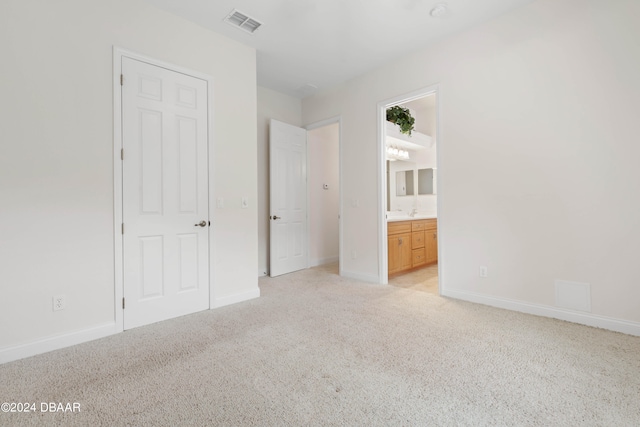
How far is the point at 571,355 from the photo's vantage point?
1.92 metres

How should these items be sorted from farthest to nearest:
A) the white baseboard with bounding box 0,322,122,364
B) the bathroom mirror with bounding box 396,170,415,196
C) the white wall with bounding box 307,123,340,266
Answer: the bathroom mirror with bounding box 396,170,415,196
the white wall with bounding box 307,123,340,266
the white baseboard with bounding box 0,322,122,364

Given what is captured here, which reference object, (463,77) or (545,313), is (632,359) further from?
(463,77)

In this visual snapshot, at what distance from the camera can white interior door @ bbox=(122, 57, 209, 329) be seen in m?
2.48

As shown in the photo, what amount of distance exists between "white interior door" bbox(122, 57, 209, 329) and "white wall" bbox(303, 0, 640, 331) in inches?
101

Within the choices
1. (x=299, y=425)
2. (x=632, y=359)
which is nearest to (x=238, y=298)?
(x=299, y=425)

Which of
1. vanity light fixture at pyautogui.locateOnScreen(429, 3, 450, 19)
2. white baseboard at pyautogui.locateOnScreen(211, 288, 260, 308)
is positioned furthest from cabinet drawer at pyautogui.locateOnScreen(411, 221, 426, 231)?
vanity light fixture at pyautogui.locateOnScreen(429, 3, 450, 19)

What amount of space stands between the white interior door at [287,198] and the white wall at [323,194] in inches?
8.6

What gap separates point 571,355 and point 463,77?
265cm

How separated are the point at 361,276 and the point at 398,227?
900mm

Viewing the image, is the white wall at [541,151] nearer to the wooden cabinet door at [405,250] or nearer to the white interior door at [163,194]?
the wooden cabinet door at [405,250]

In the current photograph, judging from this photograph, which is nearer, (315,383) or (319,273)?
(315,383)

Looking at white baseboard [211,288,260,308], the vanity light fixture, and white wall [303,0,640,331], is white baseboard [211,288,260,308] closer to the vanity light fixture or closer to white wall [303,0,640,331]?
white wall [303,0,640,331]

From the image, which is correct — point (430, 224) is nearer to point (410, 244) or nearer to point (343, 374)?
point (410, 244)

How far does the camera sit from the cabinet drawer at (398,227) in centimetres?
401
